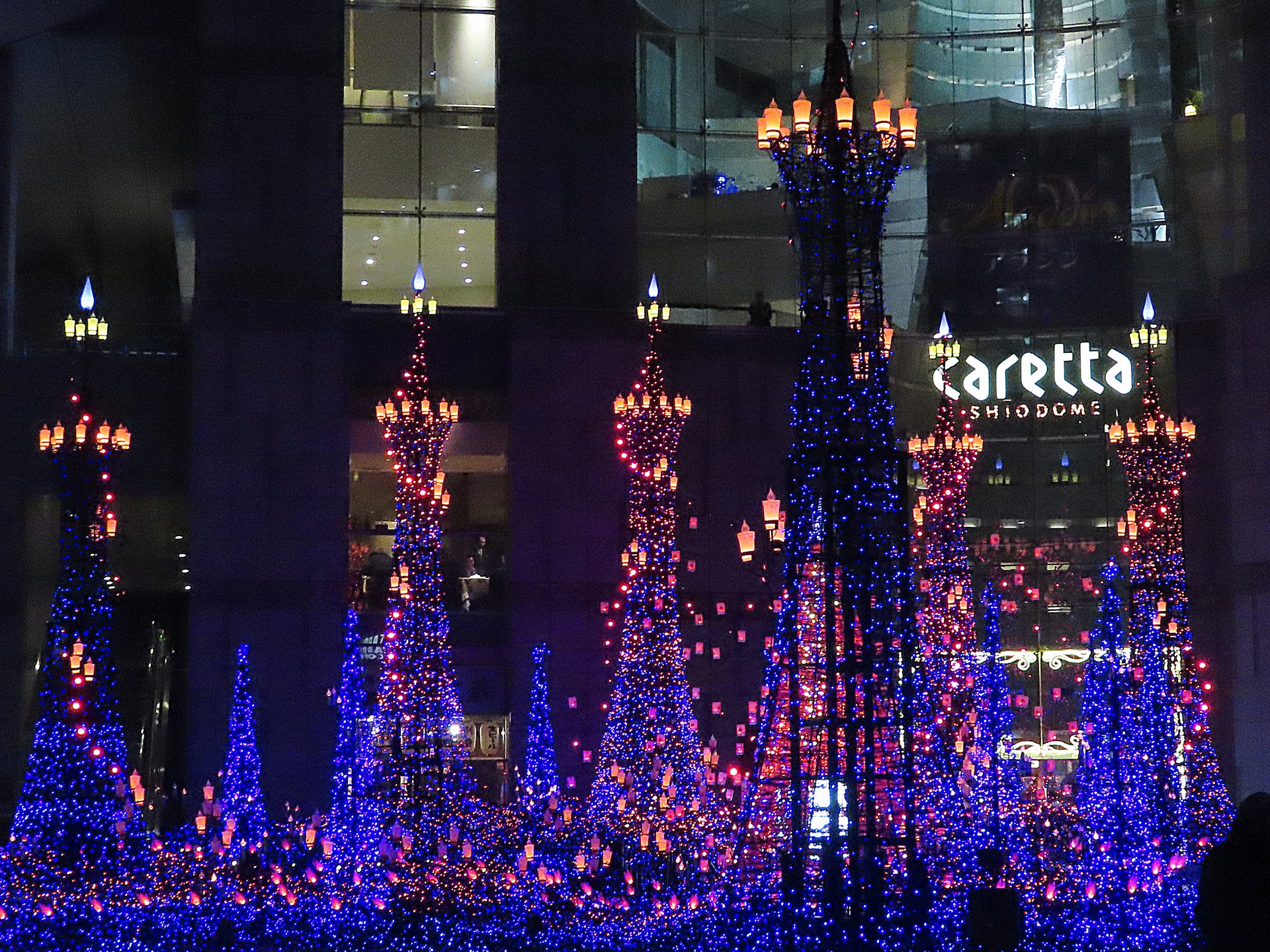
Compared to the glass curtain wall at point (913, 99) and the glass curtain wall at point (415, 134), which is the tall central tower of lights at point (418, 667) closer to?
the glass curtain wall at point (415, 134)

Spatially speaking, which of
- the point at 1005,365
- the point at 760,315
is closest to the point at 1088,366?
the point at 1005,365

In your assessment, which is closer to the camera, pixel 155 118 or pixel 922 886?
pixel 922 886

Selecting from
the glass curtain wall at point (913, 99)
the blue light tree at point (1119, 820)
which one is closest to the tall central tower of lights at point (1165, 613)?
the blue light tree at point (1119, 820)

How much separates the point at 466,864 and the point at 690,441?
11.7 m

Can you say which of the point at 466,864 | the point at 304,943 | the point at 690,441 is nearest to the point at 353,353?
the point at 690,441

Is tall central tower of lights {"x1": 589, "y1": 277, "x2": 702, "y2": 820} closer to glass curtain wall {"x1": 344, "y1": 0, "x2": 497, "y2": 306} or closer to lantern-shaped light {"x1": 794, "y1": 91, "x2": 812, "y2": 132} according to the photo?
lantern-shaped light {"x1": 794, "y1": 91, "x2": 812, "y2": 132}

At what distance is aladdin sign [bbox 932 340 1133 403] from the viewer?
116 feet

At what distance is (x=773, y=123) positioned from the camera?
14.1m

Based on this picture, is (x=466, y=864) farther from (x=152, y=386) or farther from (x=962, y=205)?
(x=962, y=205)

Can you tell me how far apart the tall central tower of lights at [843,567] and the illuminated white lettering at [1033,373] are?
851 inches

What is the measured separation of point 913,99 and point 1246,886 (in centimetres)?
2934

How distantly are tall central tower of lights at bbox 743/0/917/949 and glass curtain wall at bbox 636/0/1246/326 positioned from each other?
1950 cm

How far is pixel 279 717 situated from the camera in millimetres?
29844

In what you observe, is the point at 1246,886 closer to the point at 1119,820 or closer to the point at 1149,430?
the point at 1119,820
